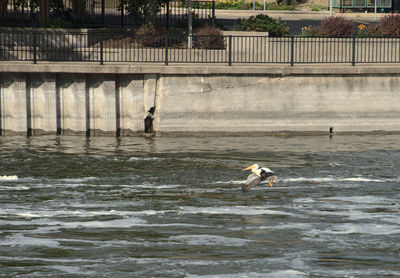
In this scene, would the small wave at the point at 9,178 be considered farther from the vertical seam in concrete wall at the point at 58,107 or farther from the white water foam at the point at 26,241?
the vertical seam in concrete wall at the point at 58,107

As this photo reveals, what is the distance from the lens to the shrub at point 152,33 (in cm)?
3003

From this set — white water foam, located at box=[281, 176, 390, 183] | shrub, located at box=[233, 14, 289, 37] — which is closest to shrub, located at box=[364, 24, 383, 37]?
shrub, located at box=[233, 14, 289, 37]

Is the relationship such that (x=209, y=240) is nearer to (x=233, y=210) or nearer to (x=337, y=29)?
(x=233, y=210)

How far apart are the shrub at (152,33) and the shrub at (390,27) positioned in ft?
28.5

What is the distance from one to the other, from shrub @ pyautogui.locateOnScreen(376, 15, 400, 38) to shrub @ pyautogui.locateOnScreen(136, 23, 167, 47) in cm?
869

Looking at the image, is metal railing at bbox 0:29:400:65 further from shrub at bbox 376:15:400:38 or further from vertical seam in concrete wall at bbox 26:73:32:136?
shrub at bbox 376:15:400:38

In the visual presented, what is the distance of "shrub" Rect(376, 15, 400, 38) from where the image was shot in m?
31.0

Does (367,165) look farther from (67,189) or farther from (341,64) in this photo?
(67,189)

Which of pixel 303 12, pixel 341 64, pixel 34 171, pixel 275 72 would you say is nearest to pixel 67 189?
pixel 34 171

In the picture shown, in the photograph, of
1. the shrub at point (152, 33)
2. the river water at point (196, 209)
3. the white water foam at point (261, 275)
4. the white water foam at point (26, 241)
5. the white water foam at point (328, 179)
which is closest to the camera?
the white water foam at point (261, 275)

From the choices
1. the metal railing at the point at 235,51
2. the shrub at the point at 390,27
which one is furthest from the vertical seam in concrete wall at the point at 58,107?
the shrub at the point at 390,27

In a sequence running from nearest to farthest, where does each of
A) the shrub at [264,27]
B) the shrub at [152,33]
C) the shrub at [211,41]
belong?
the shrub at [211,41] → the shrub at [152,33] → the shrub at [264,27]

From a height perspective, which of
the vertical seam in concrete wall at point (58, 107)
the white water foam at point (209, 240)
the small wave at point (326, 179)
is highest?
the vertical seam in concrete wall at point (58, 107)

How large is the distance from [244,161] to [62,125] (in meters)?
7.44
